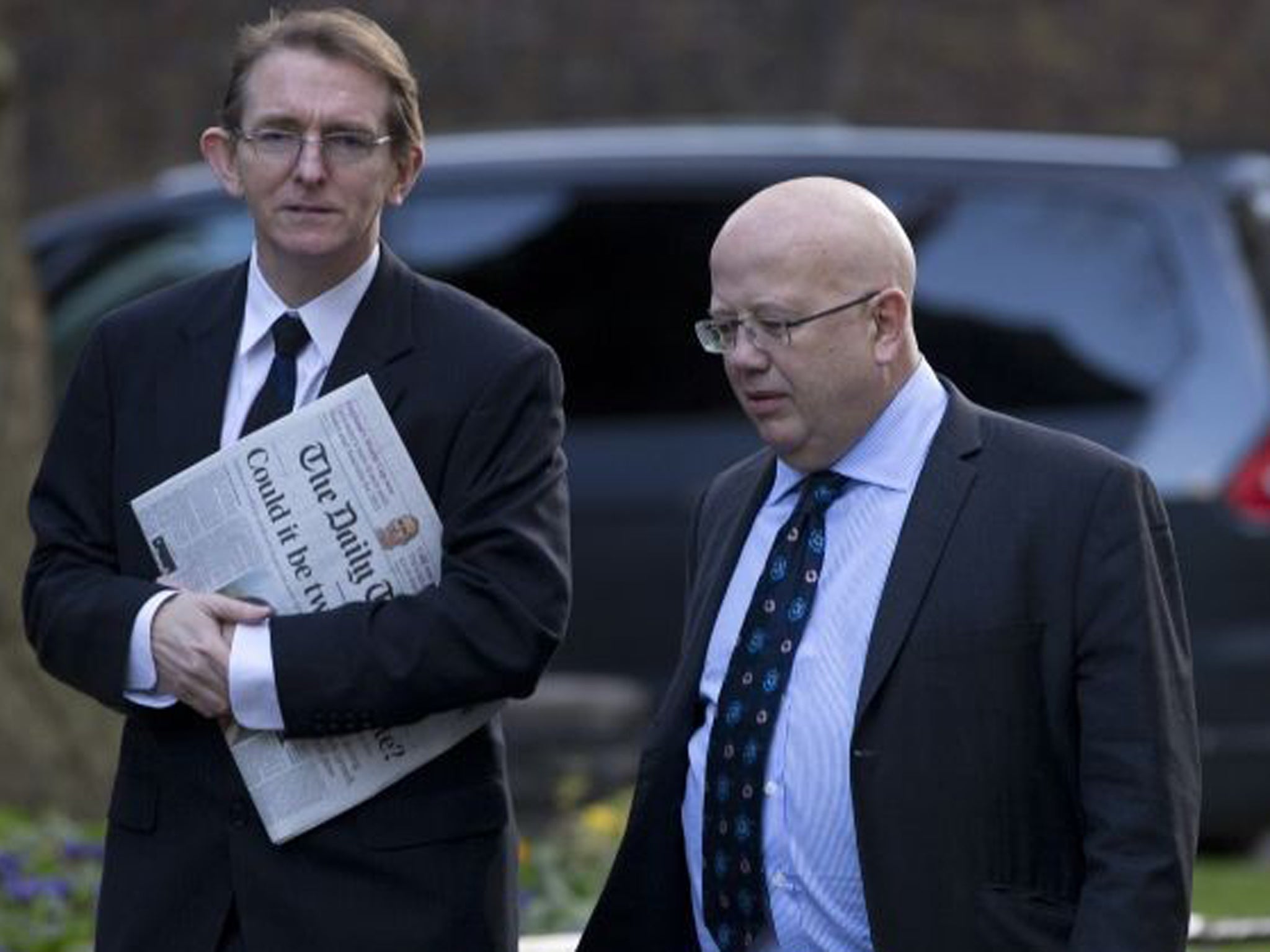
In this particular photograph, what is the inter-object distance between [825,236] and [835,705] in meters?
0.56

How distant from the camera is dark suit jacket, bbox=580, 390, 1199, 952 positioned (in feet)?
13.4

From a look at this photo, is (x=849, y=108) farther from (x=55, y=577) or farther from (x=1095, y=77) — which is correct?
(x=55, y=577)

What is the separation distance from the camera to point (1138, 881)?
406 centimetres

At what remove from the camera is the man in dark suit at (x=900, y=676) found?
4125mm

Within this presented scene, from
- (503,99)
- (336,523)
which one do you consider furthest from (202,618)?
(503,99)

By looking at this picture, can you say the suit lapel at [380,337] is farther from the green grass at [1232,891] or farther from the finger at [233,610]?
the green grass at [1232,891]

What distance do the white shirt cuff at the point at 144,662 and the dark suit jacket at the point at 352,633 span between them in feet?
0.04

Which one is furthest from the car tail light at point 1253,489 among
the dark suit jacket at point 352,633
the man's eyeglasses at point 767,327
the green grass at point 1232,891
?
the man's eyeglasses at point 767,327

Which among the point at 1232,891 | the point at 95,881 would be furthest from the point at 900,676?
the point at 1232,891

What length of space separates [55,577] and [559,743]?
487 cm

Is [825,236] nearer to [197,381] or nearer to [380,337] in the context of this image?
[380,337]

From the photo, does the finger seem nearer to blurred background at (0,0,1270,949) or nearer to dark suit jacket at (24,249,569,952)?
dark suit jacket at (24,249,569,952)

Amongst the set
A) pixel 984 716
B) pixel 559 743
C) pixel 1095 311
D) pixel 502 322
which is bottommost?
pixel 559 743

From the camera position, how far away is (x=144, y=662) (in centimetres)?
442
